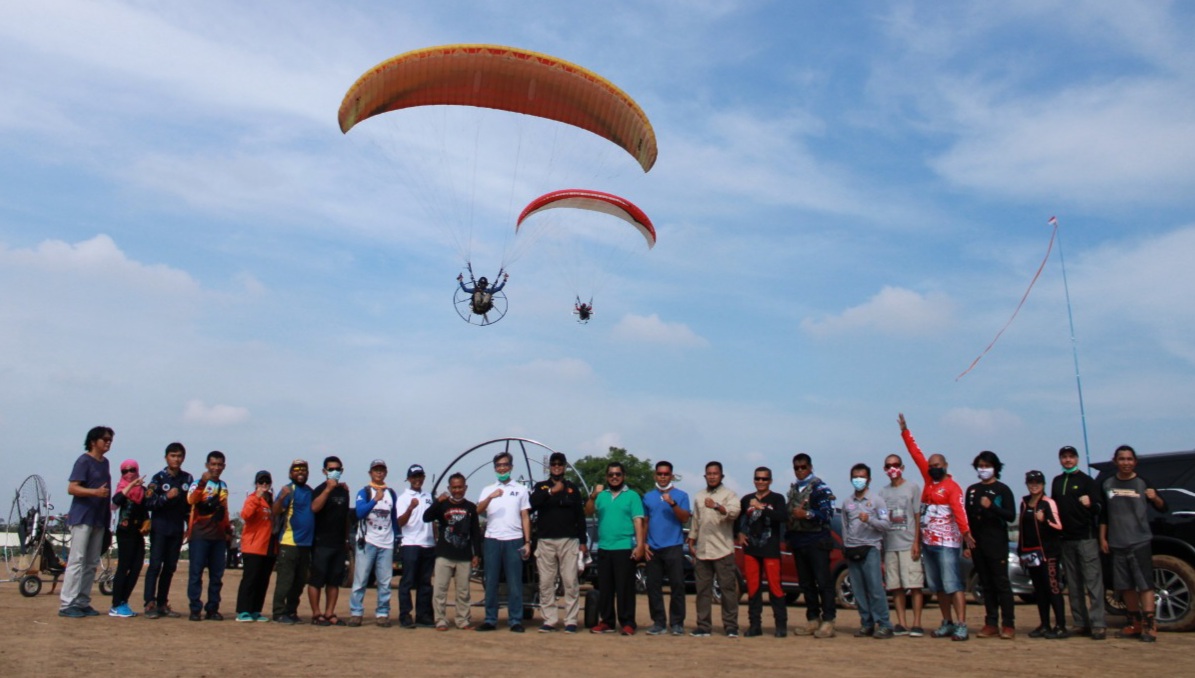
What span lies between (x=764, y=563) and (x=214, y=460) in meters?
5.47

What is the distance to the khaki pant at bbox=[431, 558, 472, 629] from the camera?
924 cm

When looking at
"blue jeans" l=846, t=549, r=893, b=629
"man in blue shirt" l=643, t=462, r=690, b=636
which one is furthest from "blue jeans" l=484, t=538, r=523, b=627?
"blue jeans" l=846, t=549, r=893, b=629

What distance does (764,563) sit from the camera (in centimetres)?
898

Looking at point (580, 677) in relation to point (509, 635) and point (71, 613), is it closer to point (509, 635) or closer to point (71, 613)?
point (509, 635)

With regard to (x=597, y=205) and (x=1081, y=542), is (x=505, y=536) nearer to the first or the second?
(x=1081, y=542)

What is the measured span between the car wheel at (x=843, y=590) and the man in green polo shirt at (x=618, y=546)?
4.00 meters

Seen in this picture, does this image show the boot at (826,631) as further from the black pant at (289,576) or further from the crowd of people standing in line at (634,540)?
the black pant at (289,576)

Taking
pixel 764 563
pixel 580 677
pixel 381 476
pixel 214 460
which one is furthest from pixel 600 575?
pixel 214 460

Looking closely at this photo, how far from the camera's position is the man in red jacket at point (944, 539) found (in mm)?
8688

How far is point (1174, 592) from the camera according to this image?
8.72 metres

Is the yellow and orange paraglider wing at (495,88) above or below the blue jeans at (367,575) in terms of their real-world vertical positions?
above

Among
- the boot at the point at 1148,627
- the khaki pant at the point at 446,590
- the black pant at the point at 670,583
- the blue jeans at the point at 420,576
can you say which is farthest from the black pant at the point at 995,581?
the blue jeans at the point at 420,576

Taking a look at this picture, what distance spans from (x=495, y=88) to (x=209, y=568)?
9.28m

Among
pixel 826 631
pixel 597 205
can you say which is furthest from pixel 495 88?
pixel 826 631
